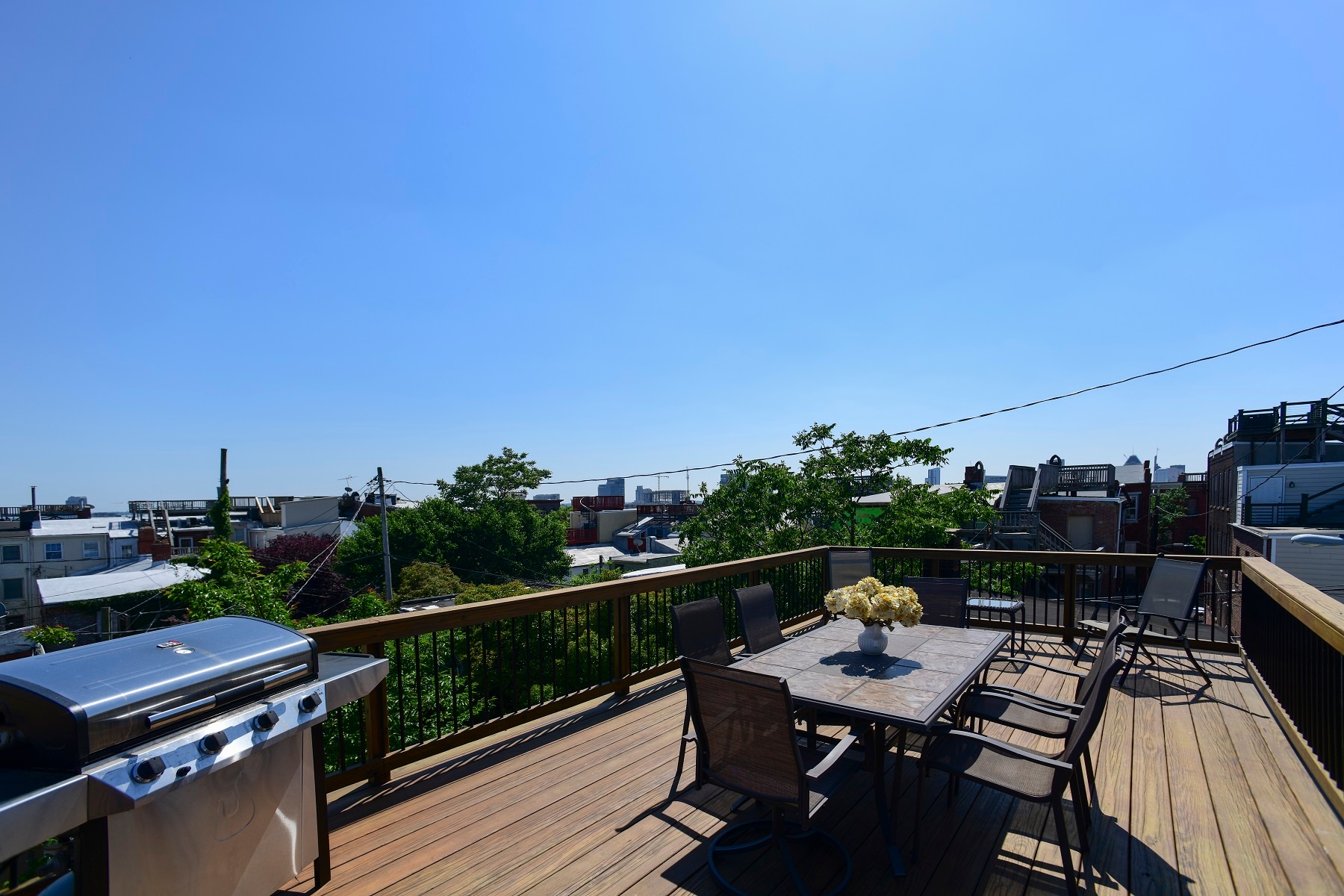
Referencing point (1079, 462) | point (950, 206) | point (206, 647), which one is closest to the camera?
point (206, 647)

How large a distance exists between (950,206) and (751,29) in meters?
3.71

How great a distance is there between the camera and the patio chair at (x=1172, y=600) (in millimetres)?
4422

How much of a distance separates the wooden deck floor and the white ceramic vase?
2.02 ft

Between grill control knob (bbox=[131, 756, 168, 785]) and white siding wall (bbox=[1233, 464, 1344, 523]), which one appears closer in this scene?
grill control knob (bbox=[131, 756, 168, 785])

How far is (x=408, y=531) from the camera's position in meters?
31.5

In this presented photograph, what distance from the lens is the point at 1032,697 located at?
2795 millimetres

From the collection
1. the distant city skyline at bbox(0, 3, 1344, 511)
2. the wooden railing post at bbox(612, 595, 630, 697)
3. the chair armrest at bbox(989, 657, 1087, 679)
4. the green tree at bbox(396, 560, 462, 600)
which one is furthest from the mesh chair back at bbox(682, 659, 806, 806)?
the green tree at bbox(396, 560, 462, 600)

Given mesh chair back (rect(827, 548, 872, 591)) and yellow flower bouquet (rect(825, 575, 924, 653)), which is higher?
yellow flower bouquet (rect(825, 575, 924, 653))

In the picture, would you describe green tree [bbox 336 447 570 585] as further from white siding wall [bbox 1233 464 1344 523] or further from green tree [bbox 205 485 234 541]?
white siding wall [bbox 1233 464 1344 523]

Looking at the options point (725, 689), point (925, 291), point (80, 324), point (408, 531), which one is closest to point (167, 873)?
point (725, 689)

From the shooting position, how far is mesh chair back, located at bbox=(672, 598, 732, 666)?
3070 mm

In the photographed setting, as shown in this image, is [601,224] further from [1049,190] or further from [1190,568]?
[1190,568]

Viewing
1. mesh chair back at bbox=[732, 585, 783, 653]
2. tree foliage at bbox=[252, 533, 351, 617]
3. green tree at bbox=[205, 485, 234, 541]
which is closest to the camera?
mesh chair back at bbox=[732, 585, 783, 653]

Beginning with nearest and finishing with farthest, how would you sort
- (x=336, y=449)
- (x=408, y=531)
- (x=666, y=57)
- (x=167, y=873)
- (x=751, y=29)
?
(x=167, y=873) → (x=751, y=29) → (x=666, y=57) → (x=408, y=531) → (x=336, y=449)
